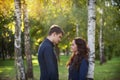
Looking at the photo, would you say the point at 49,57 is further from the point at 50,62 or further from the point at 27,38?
the point at 27,38

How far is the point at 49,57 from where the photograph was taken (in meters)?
7.05

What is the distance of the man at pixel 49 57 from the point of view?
7055 millimetres

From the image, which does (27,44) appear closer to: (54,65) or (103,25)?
(54,65)

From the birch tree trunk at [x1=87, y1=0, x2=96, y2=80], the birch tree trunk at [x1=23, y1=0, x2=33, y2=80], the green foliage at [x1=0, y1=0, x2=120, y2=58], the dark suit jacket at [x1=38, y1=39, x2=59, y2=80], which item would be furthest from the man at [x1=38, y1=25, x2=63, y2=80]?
the birch tree trunk at [x1=23, y1=0, x2=33, y2=80]

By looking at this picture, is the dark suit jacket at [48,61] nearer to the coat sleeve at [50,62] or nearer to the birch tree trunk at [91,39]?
the coat sleeve at [50,62]

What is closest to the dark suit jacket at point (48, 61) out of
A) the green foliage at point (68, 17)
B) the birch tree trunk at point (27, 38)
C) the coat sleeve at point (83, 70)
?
the coat sleeve at point (83, 70)

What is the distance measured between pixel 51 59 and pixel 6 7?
14385 millimetres

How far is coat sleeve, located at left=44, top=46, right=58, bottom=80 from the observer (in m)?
7.04

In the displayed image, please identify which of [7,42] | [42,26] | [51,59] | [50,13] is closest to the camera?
[51,59]

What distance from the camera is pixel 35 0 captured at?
19.8 m

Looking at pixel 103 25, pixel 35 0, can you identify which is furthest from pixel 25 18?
pixel 103 25

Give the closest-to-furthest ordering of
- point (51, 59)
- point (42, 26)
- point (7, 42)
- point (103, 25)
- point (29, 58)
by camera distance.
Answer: point (51, 59), point (29, 58), point (103, 25), point (42, 26), point (7, 42)

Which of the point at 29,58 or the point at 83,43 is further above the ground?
the point at 83,43

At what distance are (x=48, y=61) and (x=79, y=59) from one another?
132cm
